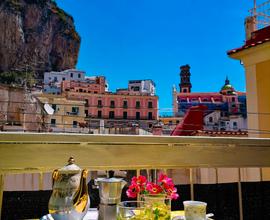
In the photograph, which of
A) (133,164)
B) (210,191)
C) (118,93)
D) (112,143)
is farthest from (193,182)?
(118,93)

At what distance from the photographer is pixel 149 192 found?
845 mm

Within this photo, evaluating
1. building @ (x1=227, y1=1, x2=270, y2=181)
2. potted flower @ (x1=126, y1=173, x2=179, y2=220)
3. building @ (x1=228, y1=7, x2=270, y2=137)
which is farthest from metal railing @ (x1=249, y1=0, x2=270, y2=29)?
potted flower @ (x1=126, y1=173, x2=179, y2=220)

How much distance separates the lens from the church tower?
168 feet

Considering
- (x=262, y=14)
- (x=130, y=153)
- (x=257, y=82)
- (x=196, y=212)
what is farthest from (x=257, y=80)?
(x=196, y=212)

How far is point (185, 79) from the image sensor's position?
5166cm

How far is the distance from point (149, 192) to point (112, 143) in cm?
41

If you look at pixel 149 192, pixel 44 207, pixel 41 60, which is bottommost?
pixel 44 207

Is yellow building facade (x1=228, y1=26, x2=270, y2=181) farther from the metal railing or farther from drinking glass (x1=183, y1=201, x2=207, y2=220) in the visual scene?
drinking glass (x1=183, y1=201, x2=207, y2=220)

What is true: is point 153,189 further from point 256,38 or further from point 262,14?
point 262,14

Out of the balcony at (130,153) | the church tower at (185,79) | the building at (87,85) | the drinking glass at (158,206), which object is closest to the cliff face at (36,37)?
the building at (87,85)

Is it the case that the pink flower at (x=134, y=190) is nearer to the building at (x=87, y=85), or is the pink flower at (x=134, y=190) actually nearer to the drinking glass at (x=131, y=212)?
the drinking glass at (x=131, y=212)

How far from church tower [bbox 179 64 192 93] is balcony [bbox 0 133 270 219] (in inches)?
1969

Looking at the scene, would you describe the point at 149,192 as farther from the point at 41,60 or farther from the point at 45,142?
the point at 41,60

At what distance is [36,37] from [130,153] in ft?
126
